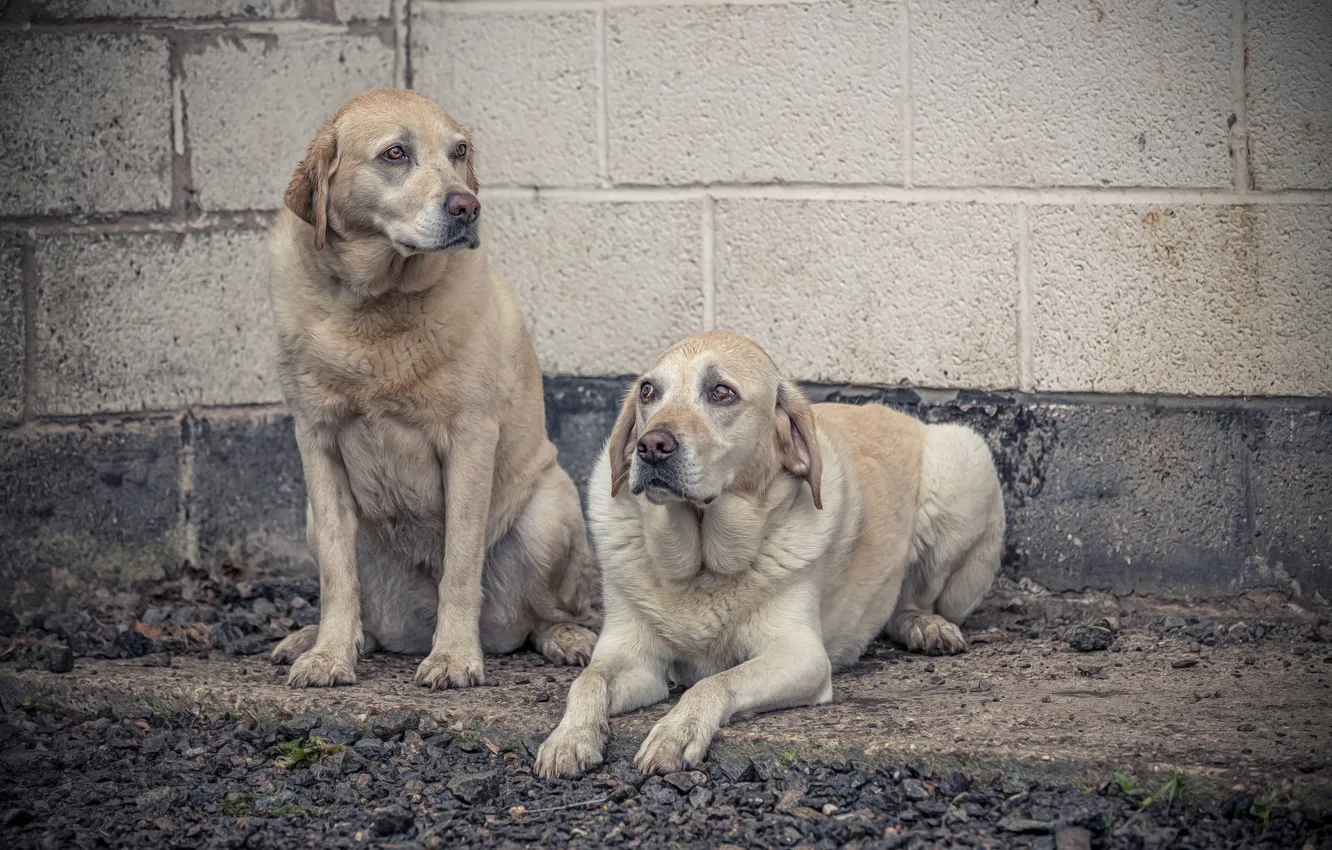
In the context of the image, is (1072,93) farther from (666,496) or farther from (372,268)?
(372,268)

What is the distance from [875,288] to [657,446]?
1823mm

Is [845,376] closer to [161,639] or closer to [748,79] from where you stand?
[748,79]

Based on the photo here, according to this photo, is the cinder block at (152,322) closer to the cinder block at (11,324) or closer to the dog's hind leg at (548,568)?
the cinder block at (11,324)

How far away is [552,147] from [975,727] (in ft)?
9.56

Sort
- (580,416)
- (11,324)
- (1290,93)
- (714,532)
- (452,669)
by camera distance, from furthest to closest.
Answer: (580,416)
(11,324)
(1290,93)
(452,669)
(714,532)

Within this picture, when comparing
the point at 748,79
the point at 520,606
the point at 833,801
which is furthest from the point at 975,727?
the point at 748,79

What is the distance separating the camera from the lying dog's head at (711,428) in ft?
12.0

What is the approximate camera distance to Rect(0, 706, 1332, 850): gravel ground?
10.3 feet

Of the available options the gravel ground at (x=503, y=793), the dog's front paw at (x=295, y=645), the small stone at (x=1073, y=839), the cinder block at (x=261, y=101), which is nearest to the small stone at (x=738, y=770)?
the gravel ground at (x=503, y=793)

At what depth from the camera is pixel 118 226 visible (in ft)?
17.5

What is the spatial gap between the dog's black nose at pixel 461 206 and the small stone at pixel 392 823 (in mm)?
1686

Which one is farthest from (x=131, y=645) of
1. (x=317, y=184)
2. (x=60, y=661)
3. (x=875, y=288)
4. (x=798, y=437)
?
(x=875, y=288)

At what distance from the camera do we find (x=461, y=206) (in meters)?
3.97

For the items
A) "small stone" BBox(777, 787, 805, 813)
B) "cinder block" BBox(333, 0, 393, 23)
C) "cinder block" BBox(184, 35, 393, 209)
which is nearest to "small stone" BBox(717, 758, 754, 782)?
"small stone" BBox(777, 787, 805, 813)
